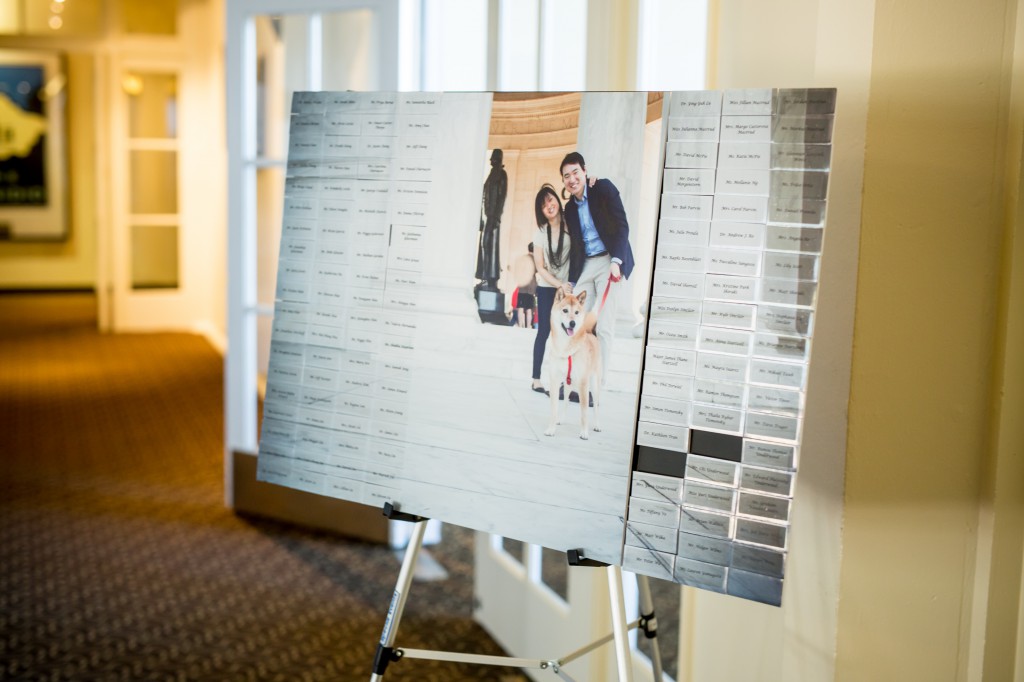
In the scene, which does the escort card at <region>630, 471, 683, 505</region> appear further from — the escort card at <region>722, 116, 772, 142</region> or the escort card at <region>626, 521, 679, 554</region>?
the escort card at <region>722, 116, 772, 142</region>

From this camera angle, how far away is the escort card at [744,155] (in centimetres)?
151

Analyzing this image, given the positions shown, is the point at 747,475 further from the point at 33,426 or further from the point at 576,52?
the point at 33,426

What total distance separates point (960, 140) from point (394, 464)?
1.05m

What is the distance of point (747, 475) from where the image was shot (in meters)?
1.52

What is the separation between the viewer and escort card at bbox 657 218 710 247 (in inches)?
61.7

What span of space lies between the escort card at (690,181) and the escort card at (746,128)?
57 mm

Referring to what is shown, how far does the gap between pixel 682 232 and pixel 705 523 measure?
43cm

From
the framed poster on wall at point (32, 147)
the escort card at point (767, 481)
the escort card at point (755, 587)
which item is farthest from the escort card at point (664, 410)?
the framed poster on wall at point (32, 147)

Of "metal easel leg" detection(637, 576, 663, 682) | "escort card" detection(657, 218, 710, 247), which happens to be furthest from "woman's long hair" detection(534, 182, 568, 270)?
"metal easel leg" detection(637, 576, 663, 682)

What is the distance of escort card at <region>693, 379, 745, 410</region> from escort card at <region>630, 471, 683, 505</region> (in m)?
0.13

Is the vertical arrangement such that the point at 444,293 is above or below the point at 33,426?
above

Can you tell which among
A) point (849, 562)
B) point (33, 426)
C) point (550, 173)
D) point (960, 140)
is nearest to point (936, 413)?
point (849, 562)

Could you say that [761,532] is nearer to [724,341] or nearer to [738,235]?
[724,341]

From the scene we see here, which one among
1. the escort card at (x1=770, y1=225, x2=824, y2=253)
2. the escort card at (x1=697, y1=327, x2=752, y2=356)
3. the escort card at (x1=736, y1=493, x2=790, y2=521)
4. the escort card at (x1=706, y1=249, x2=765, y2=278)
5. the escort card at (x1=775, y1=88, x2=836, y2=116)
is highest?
the escort card at (x1=775, y1=88, x2=836, y2=116)
